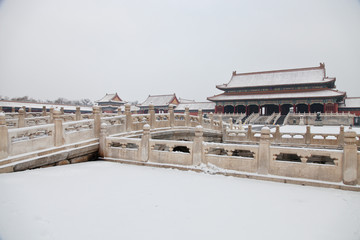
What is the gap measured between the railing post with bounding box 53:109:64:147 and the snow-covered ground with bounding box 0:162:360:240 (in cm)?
126

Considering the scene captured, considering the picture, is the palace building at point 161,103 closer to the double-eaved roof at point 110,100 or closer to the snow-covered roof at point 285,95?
the double-eaved roof at point 110,100

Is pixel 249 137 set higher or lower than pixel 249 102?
lower

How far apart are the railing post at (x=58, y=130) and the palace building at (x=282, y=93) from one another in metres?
34.2

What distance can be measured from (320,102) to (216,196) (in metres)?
Result: 35.2

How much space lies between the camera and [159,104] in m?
50.6

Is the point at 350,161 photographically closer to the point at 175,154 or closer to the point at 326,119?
the point at 175,154

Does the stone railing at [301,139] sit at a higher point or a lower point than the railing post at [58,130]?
lower

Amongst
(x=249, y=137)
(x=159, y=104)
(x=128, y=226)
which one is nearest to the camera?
(x=128, y=226)

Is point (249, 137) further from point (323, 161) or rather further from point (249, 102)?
point (249, 102)

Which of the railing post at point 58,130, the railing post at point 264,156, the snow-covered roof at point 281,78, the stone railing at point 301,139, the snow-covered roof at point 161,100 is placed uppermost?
the snow-covered roof at point 281,78

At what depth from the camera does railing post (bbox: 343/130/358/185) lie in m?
5.15

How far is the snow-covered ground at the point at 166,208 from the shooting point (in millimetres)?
3158

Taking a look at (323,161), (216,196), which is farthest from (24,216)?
(323,161)

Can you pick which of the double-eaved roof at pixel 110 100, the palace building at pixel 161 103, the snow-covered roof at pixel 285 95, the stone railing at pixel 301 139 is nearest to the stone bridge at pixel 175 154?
the stone railing at pixel 301 139
